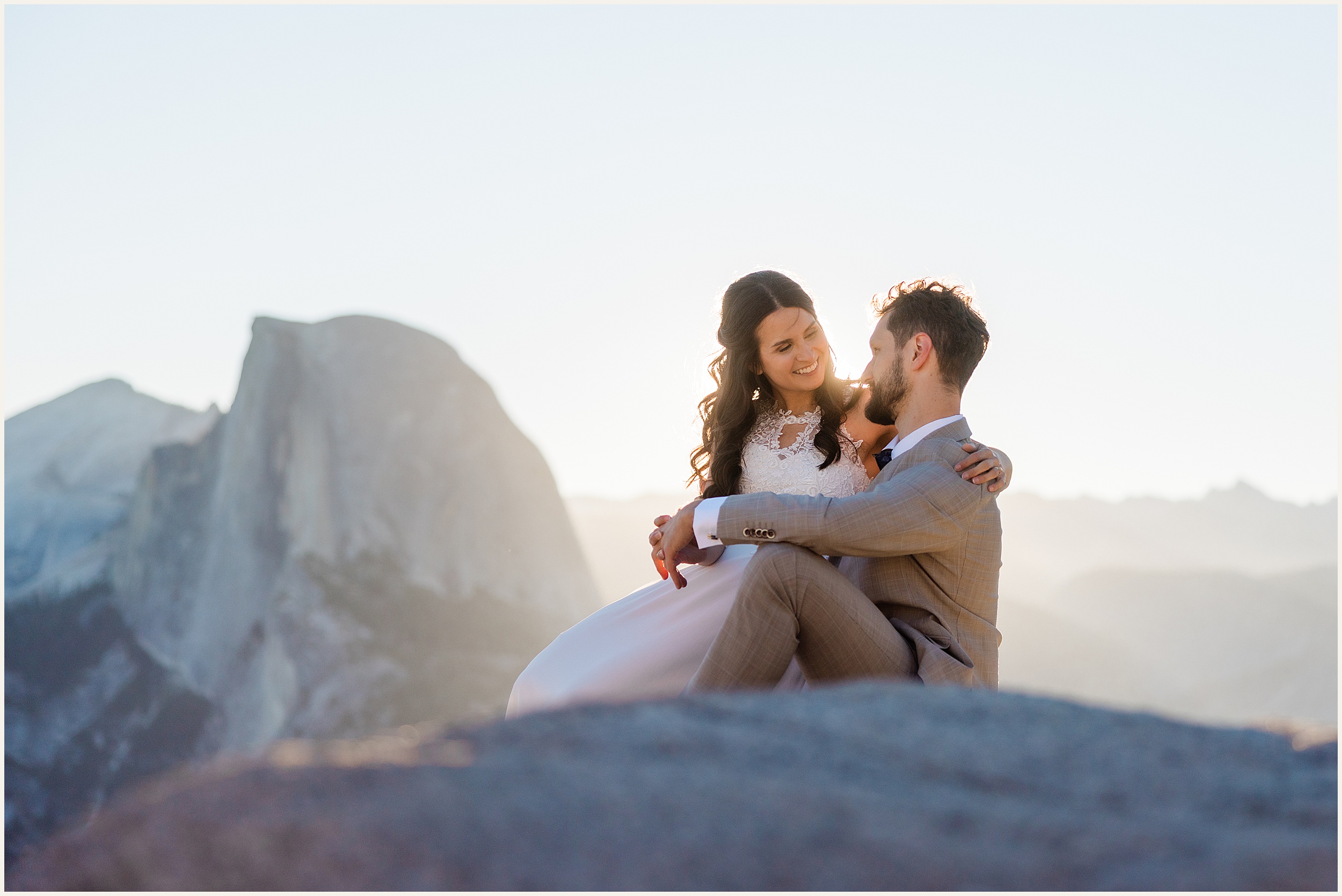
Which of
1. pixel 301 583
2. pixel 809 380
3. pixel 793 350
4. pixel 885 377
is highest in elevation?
pixel 793 350

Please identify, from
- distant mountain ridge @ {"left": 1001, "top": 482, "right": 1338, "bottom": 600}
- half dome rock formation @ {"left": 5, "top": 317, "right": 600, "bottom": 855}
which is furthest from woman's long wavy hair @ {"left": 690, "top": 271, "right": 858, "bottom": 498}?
distant mountain ridge @ {"left": 1001, "top": 482, "right": 1338, "bottom": 600}

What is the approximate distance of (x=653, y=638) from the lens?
433 centimetres

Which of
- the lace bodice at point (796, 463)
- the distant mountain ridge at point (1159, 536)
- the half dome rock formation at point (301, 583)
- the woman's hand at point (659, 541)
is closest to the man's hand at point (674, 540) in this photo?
the woman's hand at point (659, 541)

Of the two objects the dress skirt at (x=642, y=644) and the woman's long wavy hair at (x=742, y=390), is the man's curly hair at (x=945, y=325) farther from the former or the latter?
the dress skirt at (x=642, y=644)

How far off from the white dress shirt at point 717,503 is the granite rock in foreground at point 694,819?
2.10m

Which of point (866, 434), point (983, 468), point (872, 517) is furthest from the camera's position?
point (866, 434)

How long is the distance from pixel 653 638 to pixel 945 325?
1727 mm

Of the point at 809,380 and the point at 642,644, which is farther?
the point at 809,380

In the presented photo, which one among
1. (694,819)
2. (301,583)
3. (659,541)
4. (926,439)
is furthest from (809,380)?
(301,583)

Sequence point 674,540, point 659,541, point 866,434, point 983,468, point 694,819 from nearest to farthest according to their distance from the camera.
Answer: point 694,819
point 983,468
point 674,540
point 659,541
point 866,434

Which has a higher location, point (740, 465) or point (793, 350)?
point (793, 350)

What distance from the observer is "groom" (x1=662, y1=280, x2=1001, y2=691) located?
3344 mm

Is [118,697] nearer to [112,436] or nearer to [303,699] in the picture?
[303,699]

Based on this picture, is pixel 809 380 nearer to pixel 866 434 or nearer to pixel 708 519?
pixel 866 434
